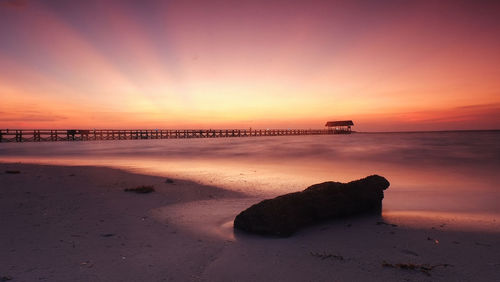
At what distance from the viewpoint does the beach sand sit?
3637 mm

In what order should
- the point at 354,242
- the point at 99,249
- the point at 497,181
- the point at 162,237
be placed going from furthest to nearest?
the point at 497,181, the point at 162,237, the point at 354,242, the point at 99,249

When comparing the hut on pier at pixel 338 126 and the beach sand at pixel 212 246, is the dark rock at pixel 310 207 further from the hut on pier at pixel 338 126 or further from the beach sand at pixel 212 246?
the hut on pier at pixel 338 126

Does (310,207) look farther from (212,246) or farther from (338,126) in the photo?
(338,126)

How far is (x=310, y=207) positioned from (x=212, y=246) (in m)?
1.92

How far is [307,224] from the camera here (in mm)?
5430

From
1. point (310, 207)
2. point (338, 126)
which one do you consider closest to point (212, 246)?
point (310, 207)

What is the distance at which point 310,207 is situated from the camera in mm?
5500

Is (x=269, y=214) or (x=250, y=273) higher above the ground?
(x=269, y=214)

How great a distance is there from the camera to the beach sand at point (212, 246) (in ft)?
11.9

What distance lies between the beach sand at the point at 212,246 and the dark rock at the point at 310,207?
18cm

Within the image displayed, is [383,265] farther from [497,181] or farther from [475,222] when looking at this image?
[497,181]

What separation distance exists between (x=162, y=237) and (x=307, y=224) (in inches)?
97.5


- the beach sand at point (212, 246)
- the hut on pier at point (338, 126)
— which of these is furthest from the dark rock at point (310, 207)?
the hut on pier at point (338, 126)

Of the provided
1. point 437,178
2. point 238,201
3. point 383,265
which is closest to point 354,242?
point 383,265
